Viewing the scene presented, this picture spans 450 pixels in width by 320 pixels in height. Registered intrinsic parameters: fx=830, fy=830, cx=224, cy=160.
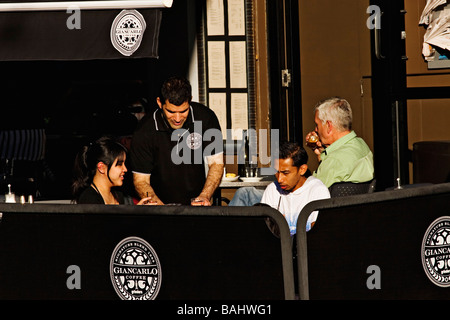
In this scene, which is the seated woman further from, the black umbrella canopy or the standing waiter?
the black umbrella canopy

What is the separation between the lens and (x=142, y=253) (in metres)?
4.13

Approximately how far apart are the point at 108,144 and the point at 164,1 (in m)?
1.79

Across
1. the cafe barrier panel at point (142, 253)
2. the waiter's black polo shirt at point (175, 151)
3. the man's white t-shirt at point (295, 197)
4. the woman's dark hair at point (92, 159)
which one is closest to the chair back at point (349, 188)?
the man's white t-shirt at point (295, 197)

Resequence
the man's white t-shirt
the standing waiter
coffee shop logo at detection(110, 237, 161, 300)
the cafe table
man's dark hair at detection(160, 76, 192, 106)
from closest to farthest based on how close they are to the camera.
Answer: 1. coffee shop logo at detection(110, 237, 161, 300)
2. the man's white t-shirt
3. man's dark hair at detection(160, 76, 192, 106)
4. the standing waiter
5. the cafe table

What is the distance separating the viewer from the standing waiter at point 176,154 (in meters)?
6.89

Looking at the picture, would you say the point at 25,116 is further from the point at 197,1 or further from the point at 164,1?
the point at 164,1

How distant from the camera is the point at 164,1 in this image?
720 centimetres

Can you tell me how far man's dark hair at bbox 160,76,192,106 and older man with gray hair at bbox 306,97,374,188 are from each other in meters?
1.09

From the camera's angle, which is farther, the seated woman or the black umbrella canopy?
the black umbrella canopy

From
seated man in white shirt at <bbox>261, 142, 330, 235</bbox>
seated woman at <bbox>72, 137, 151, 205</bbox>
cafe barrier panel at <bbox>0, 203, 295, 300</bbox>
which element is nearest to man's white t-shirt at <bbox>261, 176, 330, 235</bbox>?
seated man in white shirt at <bbox>261, 142, 330, 235</bbox>

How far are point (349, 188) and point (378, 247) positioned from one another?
2.25 meters

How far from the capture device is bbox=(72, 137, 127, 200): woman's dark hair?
19.6 feet

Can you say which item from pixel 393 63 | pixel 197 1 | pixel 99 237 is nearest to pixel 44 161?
pixel 197 1

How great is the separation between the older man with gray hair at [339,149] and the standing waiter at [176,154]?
2.96 feet
